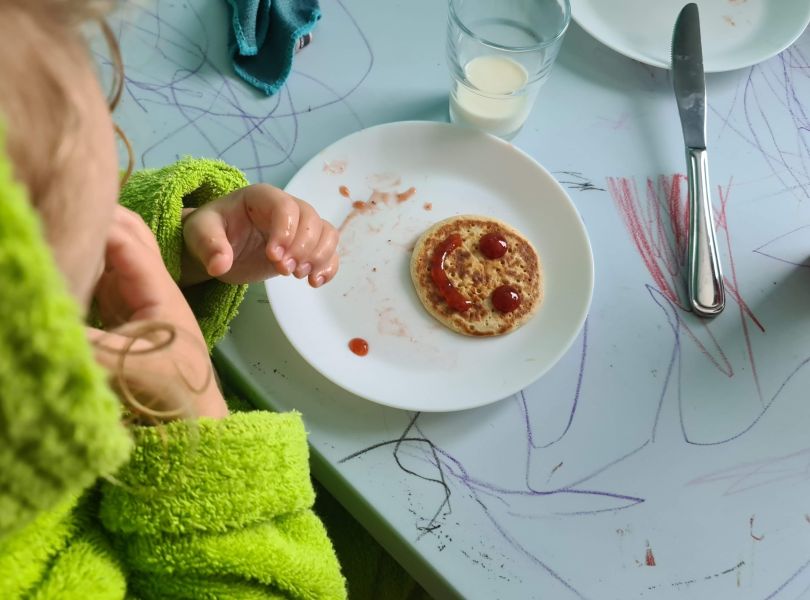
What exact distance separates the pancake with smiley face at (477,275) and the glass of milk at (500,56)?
15 cm

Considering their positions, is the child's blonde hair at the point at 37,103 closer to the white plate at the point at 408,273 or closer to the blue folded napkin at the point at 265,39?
the white plate at the point at 408,273

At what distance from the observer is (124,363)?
→ 60cm

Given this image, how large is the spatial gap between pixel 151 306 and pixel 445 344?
307mm

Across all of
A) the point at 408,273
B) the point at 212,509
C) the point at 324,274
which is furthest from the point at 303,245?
the point at 212,509

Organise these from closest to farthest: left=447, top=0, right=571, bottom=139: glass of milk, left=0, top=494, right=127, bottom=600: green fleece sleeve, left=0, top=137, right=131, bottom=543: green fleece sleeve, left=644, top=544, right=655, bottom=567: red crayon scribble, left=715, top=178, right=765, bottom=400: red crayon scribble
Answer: left=0, top=137, right=131, bottom=543: green fleece sleeve
left=0, top=494, right=127, bottom=600: green fleece sleeve
left=644, top=544, right=655, bottom=567: red crayon scribble
left=715, top=178, right=765, bottom=400: red crayon scribble
left=447, top=0, right=571, bottom=139: glass of milk

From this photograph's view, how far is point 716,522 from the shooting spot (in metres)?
0.73

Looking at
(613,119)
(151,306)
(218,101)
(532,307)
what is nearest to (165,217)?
(151,306)

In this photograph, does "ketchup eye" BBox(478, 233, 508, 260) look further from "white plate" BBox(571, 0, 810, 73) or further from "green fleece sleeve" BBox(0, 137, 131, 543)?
"green fleece sleeve" BBox(0, 137, 131, 543)

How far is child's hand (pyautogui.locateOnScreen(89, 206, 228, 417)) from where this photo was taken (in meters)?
0.62

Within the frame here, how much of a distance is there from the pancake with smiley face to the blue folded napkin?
294mm

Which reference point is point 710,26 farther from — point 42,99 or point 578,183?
point 42,99

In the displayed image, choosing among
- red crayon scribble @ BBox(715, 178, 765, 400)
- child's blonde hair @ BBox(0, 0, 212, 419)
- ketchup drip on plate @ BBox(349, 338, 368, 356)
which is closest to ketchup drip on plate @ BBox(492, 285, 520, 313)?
ketchup drip on plate @ BBox(349, 338, 368, 356)

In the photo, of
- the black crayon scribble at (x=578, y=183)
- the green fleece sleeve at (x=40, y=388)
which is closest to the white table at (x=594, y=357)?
the black crayon scribble at (x=578, y=183)

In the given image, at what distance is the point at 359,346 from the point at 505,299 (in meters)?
0.17
